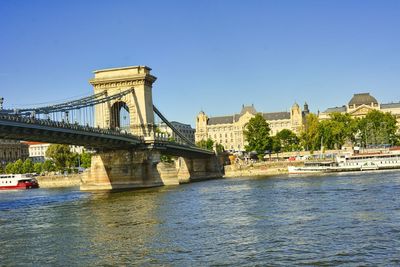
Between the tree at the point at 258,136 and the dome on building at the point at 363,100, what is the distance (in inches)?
2226

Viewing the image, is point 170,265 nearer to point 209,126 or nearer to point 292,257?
point 292,257

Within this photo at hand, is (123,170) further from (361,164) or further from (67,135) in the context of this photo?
(361,164)

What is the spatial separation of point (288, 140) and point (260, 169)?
46.8 m

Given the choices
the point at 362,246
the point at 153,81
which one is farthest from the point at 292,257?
the point at 153,81

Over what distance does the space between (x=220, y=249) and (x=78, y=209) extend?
20.5 metres

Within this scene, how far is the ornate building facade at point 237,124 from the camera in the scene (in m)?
171

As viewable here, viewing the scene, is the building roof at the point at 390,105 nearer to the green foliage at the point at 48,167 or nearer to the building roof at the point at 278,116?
the building roof at the point at 278,116

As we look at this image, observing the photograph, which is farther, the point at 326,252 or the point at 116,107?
the point at 116,107

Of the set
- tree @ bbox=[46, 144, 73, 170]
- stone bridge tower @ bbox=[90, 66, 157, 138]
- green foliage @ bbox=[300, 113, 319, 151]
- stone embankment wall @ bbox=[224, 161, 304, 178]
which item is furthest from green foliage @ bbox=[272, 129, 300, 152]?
stone bridge tower @ bbox=[90, 66, 157, 138]

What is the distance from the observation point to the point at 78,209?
38750mm

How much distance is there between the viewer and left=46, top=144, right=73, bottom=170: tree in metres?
112

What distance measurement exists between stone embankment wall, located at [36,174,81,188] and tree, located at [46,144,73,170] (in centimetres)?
1083

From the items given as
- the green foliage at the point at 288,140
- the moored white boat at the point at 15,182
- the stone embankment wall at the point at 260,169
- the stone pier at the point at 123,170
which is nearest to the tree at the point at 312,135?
the green foliage at the point at 288,140

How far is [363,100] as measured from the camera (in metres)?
160
